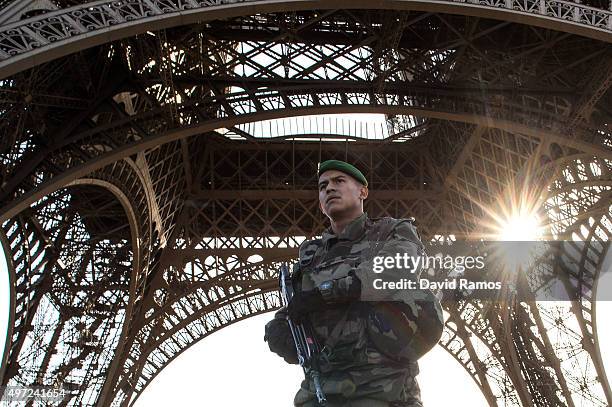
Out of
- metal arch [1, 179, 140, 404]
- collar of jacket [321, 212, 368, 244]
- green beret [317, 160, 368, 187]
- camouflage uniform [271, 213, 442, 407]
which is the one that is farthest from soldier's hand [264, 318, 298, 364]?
metal arch [1, 179, 140, 404]

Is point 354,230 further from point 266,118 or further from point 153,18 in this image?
point 266,118

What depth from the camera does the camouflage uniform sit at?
9.25 feet

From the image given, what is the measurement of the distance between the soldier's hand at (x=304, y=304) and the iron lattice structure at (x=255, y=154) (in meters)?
7.99

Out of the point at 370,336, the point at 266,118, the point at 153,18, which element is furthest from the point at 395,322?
the point at 266,118

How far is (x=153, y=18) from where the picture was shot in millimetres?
10484

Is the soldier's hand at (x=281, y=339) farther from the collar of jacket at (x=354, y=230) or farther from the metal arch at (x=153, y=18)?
the metal arch at (x=153, y=18)

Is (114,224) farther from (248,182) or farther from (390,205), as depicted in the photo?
(390,205)

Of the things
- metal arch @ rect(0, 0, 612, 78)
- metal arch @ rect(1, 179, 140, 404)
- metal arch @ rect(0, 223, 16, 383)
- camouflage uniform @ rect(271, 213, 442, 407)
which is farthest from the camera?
metal arch @ rect(0, 223, 16, 383)

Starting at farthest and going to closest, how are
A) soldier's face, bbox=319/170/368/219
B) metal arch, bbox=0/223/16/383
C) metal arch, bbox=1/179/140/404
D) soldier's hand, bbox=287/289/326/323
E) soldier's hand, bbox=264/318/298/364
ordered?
metal arch, bbox=0/223/16/383 → metal arch, bbox=1/179/140/404 → soldier's face, bbox=319/170/368/219 → soldier's hand, bbox=264/318/298/364 → soldier's hand, bbox=287/289/326/323

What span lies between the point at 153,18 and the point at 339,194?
7.95 m

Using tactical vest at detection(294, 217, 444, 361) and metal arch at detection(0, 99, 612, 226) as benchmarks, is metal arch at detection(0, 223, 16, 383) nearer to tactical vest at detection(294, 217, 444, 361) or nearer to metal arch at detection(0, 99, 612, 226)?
metal arch at detection(0, 99, 612, 226)

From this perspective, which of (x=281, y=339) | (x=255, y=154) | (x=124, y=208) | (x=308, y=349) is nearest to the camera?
(x=308, y=349)

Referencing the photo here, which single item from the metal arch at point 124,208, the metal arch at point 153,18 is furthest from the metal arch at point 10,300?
the metal arch at point 153,18

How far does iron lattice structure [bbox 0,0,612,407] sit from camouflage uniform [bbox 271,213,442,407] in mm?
8082
